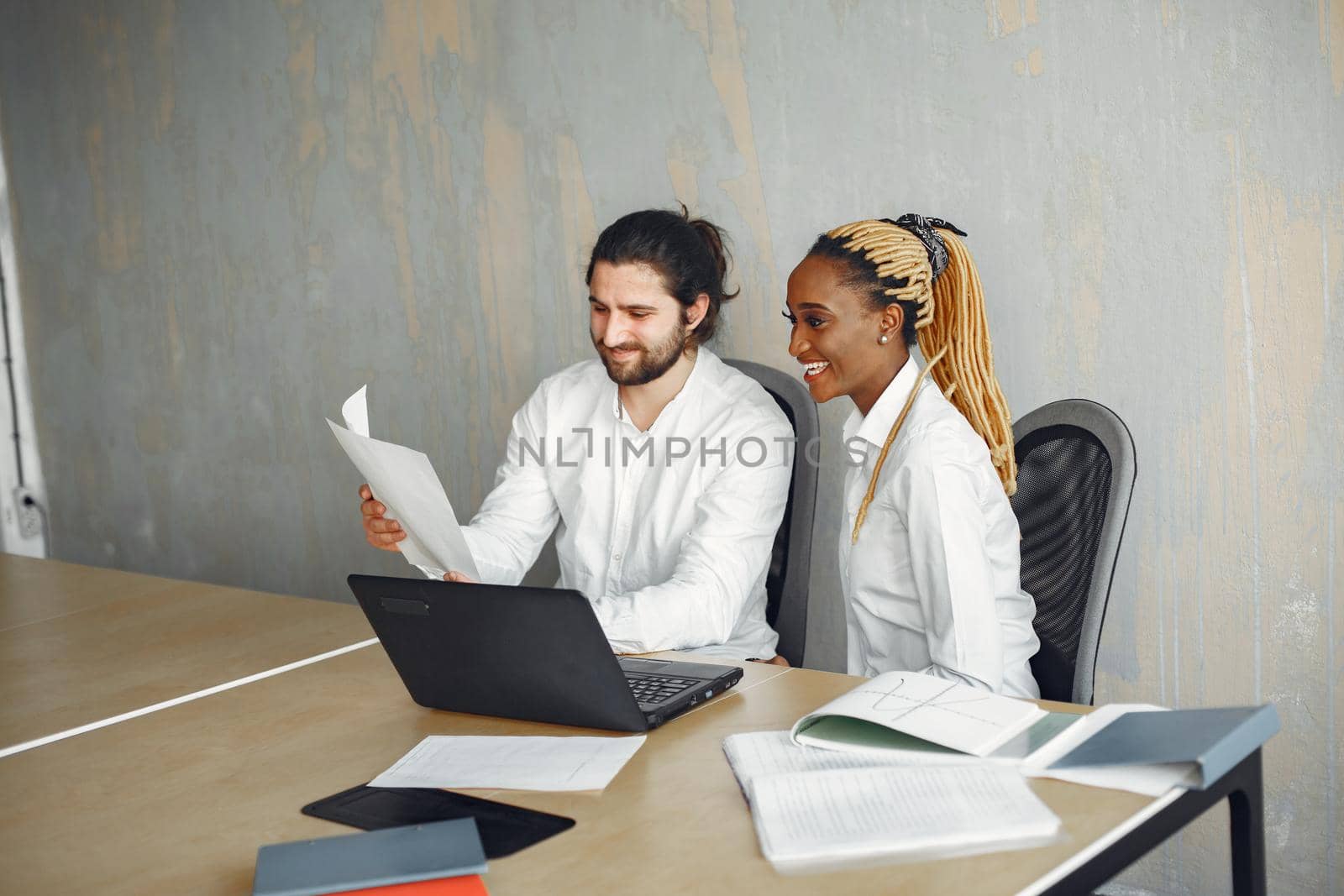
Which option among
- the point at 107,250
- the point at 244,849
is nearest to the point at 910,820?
the point at 244,849

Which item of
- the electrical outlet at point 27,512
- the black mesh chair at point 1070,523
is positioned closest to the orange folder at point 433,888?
the black mesh chair at point 1070,523

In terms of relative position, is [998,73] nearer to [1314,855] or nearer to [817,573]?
[817,573]

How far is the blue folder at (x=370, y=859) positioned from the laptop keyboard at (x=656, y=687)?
0.36m

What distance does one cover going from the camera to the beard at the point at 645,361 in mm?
2270

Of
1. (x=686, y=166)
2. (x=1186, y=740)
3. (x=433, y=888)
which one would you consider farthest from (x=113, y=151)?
(x=1186, y=740)

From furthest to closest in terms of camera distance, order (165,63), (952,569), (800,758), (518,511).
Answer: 1. (165,63)
2. (518,511)
3. (952,569)
4. (800,758)

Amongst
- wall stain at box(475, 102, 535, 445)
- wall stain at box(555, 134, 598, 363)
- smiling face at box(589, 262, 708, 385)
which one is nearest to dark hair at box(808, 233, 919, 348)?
smiling face at box(589, 262, 708, 385)

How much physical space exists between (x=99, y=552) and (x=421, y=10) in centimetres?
266

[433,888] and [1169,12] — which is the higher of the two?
[1169,12]

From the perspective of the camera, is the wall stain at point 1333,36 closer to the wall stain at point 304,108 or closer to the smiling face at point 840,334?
the smiling face at point 840,334

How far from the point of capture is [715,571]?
→ 2.04 m

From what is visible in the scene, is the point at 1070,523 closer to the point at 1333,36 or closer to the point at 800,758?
the point at 800,758
